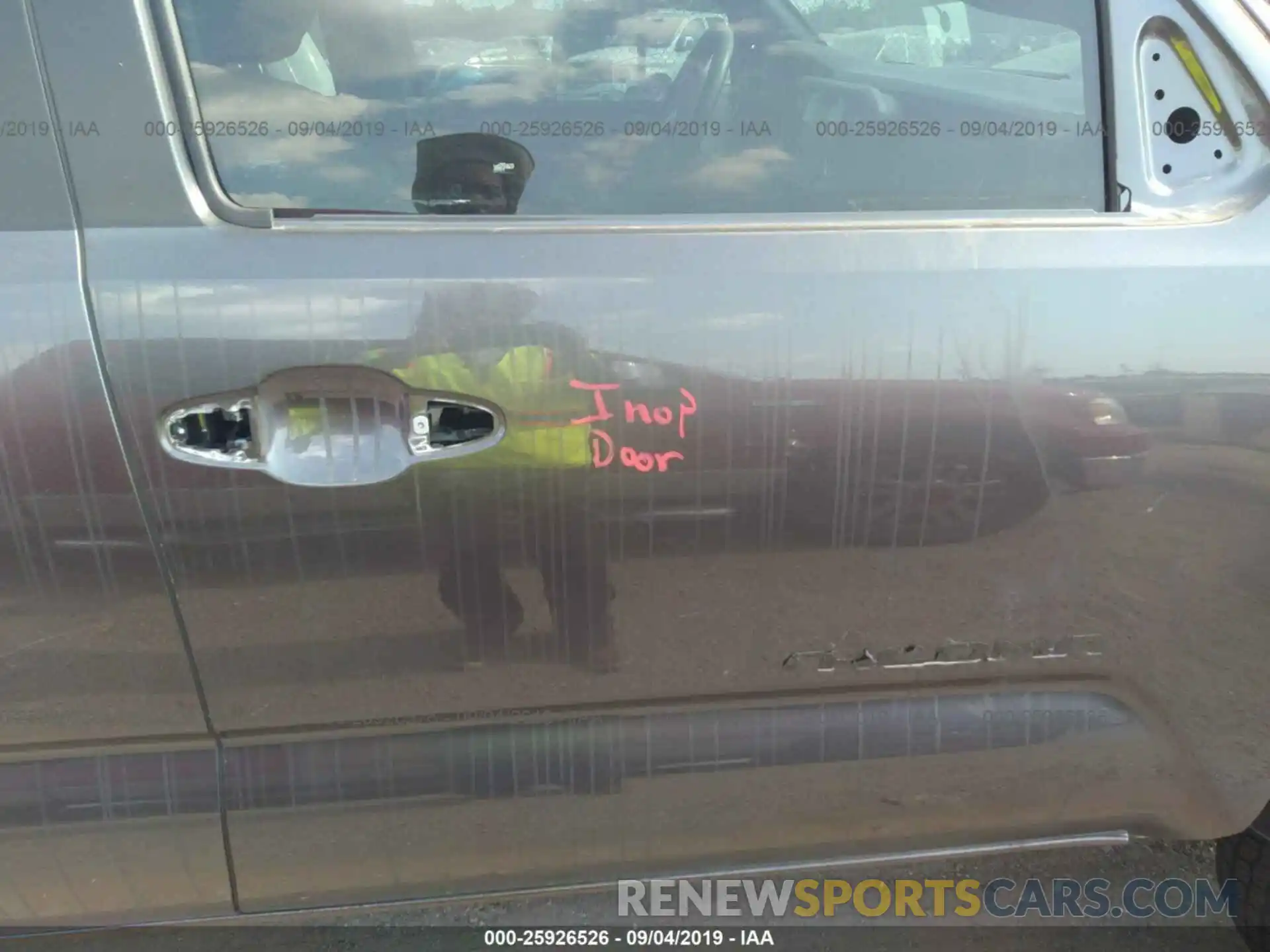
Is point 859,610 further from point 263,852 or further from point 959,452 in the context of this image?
point 263,852

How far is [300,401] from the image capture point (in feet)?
4.29

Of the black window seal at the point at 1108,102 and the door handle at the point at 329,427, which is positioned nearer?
the door handle at the point at 329,427

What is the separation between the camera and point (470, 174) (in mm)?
1429

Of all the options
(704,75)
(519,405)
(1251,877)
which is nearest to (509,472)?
(519,405)

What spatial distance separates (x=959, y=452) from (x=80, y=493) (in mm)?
1223

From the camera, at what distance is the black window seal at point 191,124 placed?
136cm

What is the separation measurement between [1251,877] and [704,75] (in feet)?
5.92

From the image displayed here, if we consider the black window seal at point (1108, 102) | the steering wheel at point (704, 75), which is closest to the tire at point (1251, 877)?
the black window seal at point (1108, 102)

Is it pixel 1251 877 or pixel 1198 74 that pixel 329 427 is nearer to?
pixel 1198 74

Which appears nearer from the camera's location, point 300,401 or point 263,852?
point 300,401

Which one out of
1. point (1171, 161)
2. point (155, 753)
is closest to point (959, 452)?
point (1171, 161)

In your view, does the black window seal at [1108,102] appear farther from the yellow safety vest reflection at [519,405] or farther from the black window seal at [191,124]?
the black window seal at [191,124]

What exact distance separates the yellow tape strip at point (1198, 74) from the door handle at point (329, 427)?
120cm

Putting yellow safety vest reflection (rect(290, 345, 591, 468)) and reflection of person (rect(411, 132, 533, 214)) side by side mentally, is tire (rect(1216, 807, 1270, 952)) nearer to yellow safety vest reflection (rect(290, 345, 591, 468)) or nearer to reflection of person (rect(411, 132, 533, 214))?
yellow safety vest reflection (rect(290, 345, 591, 468))
